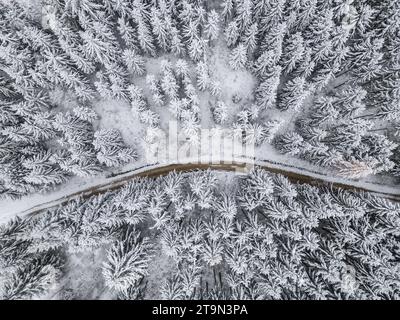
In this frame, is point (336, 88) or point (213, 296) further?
point (336, 88)

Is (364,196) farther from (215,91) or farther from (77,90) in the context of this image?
(77,90)

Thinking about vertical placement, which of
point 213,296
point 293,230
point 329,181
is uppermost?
point 329,181

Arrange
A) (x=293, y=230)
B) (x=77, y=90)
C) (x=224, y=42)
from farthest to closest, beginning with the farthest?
(x=224, y=42) < (x=77, y=90) < (x=293, y=230)

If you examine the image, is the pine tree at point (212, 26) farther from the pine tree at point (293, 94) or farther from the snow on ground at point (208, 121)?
the pine tree at point (293, 94)

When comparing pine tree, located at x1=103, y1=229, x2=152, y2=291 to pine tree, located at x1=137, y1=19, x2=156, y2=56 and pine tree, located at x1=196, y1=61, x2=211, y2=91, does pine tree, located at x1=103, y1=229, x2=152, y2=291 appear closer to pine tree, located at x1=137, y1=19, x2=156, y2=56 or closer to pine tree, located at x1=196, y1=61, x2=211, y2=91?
pine tree, located at x1=196, y1=61, x2=211, y2=91

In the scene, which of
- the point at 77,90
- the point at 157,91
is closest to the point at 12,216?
the point at 77,90

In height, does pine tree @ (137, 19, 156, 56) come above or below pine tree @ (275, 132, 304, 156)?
above

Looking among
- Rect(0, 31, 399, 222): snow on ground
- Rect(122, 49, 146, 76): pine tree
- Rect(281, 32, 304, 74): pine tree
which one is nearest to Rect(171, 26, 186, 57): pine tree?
Rect(0, 31, 399, 222): snow on ground

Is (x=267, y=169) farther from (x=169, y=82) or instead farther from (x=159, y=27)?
(x=159, y=27)
